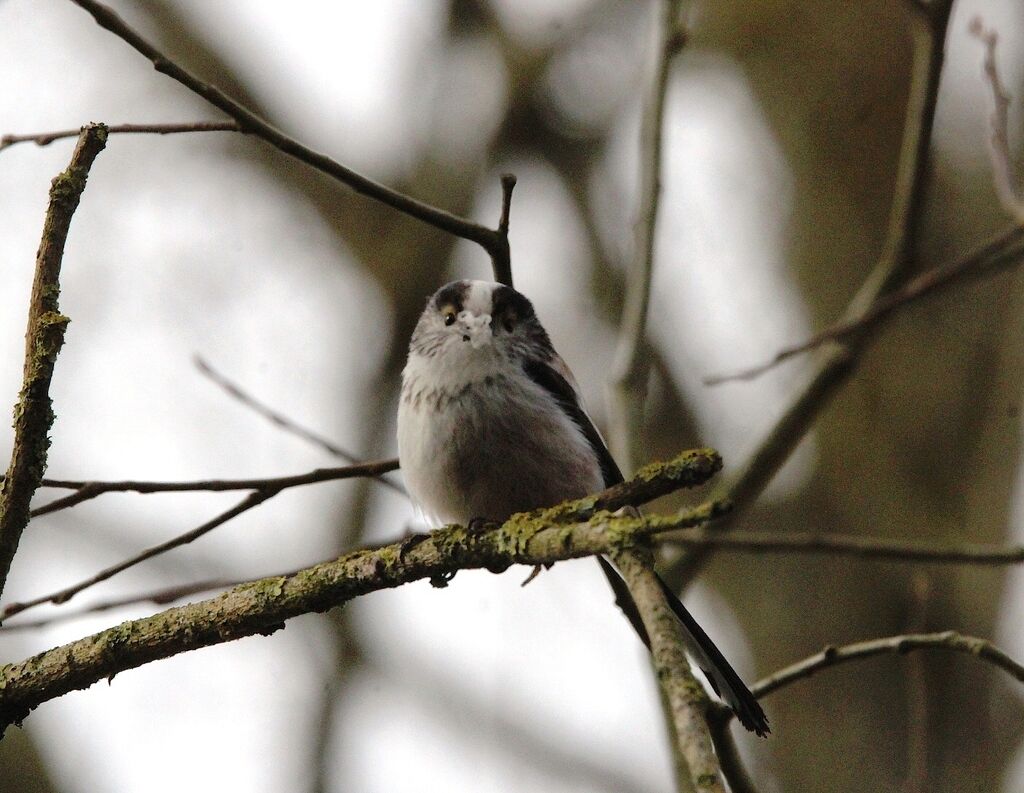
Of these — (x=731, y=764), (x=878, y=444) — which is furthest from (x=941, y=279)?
(x=878, y=444)

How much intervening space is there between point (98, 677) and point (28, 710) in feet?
0.56

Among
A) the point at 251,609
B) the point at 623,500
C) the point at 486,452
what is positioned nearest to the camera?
the point at 623,500

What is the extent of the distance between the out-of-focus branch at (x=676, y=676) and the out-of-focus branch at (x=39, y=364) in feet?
3.55

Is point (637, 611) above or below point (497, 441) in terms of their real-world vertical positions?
below

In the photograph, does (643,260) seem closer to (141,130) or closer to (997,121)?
(997,121)

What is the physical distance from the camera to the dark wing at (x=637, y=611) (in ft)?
10.4

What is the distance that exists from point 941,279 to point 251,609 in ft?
7.50

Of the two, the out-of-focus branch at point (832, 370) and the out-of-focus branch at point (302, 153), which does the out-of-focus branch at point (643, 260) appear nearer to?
the out-of-focus branch at point (832, 370)

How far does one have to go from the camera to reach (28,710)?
240cm

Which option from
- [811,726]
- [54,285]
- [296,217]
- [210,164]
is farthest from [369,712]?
[54,285]

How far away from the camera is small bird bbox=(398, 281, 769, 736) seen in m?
3.42

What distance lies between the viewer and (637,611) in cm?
280

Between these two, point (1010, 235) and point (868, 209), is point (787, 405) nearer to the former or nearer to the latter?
point (1010, 235)

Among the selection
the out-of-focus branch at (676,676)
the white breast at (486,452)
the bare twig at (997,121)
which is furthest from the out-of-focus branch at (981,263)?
the out-of-focus branch at (676,676)
